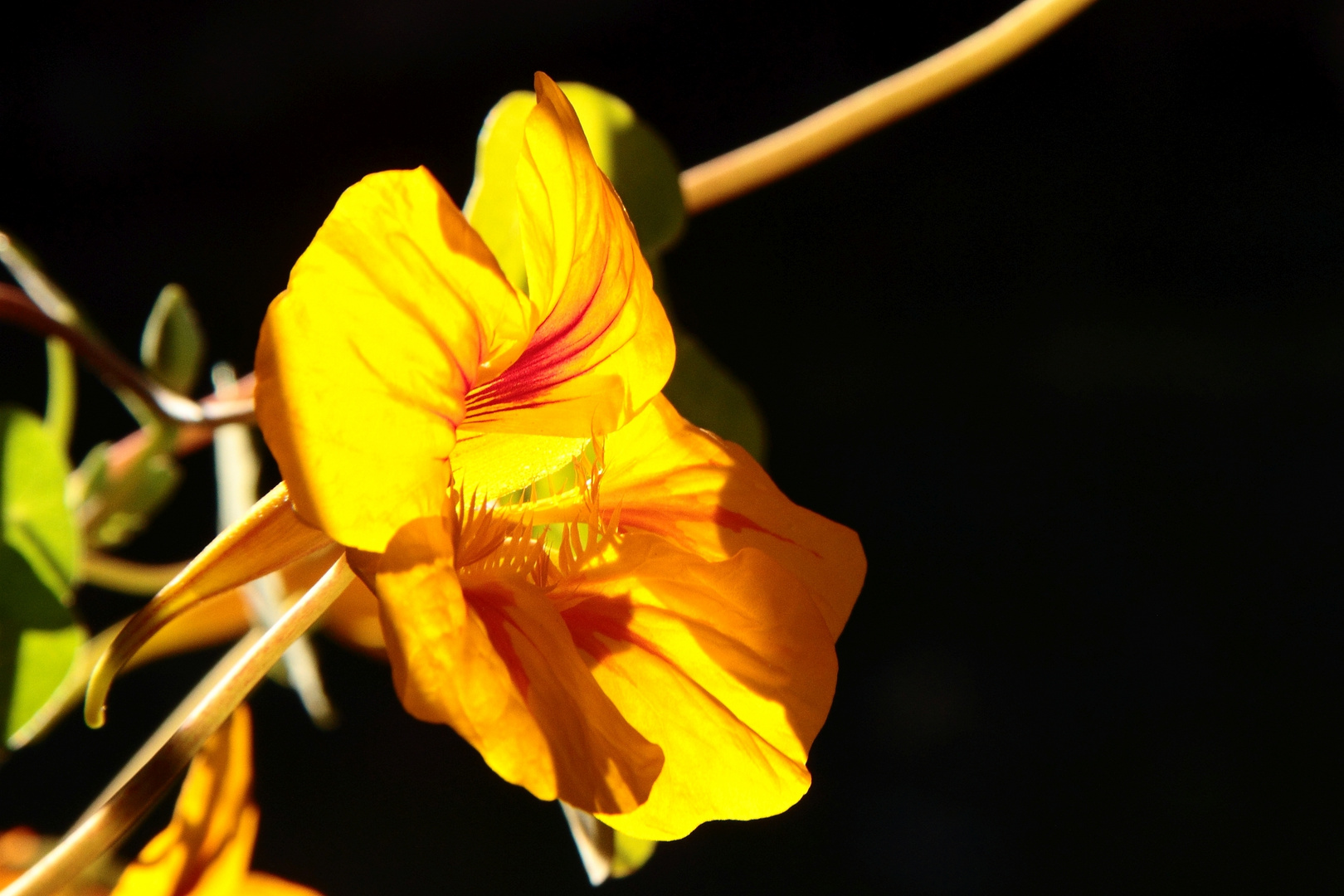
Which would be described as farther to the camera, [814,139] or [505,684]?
[814,139]

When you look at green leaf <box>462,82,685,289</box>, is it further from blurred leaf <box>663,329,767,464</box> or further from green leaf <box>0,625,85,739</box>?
green leaf <box>0,625,85,739</box>

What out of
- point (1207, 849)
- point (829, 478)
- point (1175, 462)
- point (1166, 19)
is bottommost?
point (1207, 849)

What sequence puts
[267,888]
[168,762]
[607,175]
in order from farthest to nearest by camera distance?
[607,175] → [267,888] → [168,762]

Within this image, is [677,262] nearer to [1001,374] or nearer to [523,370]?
[1001,374]

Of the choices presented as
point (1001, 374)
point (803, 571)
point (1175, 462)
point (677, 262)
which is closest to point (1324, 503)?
point (1175, 462)

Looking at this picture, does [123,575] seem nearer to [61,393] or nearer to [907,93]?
[61,393]

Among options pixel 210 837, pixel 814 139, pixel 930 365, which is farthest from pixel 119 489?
pixel 930 365

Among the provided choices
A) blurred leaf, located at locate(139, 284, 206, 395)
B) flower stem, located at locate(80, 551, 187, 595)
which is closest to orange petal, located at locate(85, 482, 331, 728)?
blurred leaf, located at locate(139, 284, 206, 395)
